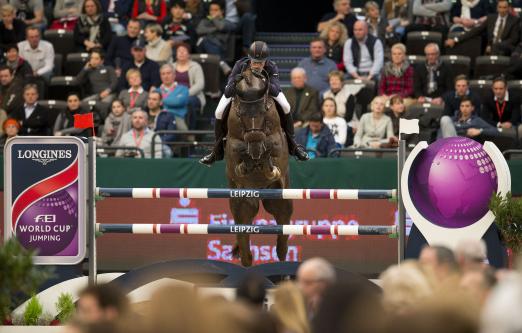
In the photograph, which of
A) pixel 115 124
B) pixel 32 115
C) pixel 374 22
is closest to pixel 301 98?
pixel 115 124

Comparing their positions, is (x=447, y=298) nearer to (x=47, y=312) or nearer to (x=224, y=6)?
(x=47, y=312)

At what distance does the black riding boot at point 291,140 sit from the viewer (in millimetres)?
12649

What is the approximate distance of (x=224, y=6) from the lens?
1998 cm

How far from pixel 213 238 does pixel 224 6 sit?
5.81 metres

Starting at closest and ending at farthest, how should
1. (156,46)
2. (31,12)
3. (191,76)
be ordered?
1. (191,76)
2. (156,46)
3. (31,12)

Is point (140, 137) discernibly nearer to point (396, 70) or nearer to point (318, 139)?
point (318, 139)

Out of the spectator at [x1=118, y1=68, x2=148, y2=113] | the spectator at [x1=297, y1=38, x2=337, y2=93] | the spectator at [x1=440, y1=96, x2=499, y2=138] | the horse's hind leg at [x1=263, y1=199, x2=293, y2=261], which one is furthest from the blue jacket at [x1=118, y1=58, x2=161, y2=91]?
the horse's hind leg at [x1=263, y1=199, x2=293, y2=261]

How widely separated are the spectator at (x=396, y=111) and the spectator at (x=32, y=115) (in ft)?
15.7

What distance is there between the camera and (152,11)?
66.6 ft

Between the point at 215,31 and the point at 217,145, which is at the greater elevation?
the point at 215,31

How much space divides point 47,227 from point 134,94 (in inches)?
262

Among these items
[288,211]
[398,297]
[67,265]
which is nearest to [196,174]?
[288,211]

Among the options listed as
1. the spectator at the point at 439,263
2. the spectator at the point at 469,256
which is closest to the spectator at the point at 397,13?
the spectator at the point at 439,263

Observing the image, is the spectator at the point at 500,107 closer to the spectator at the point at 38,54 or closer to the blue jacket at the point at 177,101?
the blue jacket at the point at 177,101
